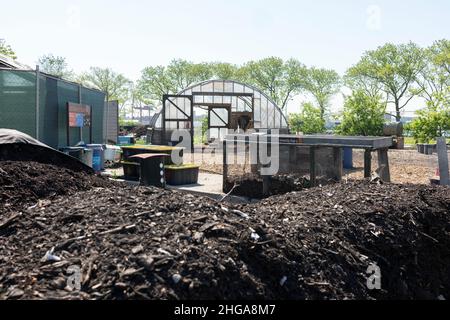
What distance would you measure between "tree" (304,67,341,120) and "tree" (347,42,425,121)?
3499 mm

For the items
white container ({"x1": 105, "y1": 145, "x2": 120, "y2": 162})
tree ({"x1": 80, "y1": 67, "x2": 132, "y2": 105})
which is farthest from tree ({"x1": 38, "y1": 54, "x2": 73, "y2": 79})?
white container ({"x1": 105, "y1": 145, "x2": 120, "y2": 162})

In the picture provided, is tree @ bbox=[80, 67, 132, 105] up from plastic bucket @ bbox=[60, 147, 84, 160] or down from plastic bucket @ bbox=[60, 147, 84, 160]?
up

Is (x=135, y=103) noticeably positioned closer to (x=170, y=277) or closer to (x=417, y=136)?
(x=417, y=136)

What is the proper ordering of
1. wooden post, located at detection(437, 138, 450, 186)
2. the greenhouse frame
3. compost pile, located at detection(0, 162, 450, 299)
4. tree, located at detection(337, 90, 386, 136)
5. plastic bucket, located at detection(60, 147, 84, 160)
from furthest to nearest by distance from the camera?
the greenhouse frame
tree, located at detection(337, 90, 386, 136)
plastic bucket, located at detection(60, 147, 84, 160)
wooden post, located at detection(437, 138, 450, 186)
compost pile, located at detection(0, 162, 450, 299)

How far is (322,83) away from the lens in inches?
2389

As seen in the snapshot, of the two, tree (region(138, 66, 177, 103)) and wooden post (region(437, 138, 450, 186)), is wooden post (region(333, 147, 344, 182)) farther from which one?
tree (region(138, 66, 177, 103))

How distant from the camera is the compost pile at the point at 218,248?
2900mm

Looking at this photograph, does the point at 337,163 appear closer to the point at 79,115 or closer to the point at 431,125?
the point at 79,115

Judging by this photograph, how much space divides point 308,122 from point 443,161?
3027 centimetres

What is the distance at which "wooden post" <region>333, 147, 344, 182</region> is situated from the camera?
29.5ft

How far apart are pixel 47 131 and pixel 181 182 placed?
416 centimetres

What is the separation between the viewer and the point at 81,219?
3.89m

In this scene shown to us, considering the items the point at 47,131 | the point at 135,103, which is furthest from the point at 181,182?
the point at 135,103

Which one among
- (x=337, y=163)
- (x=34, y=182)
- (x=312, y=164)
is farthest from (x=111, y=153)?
(x=34, y=182)
